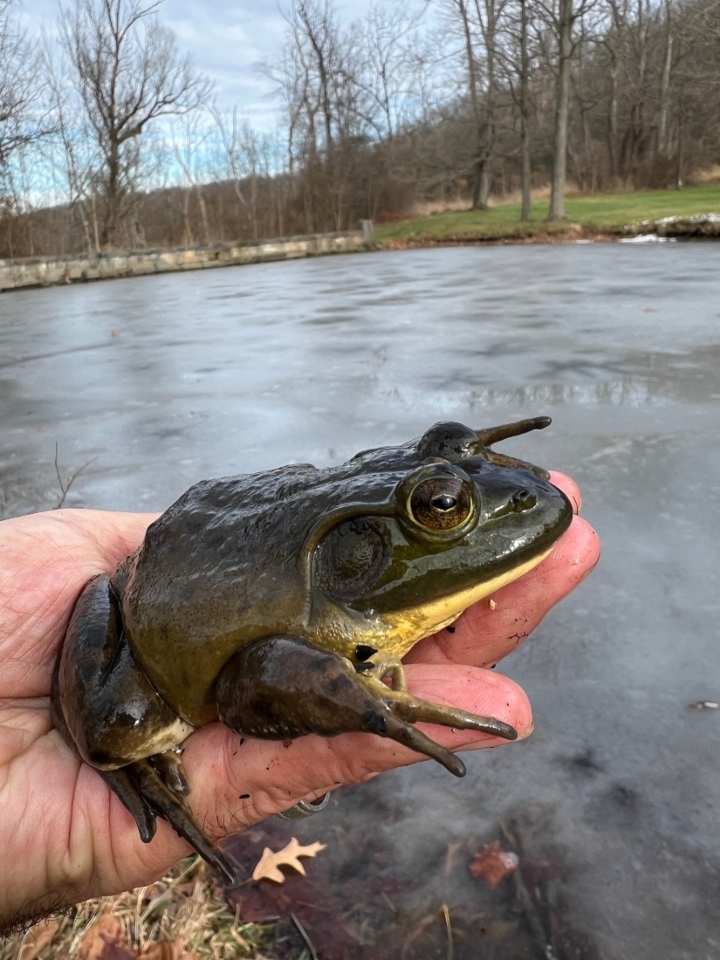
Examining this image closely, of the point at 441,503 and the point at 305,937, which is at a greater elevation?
the point at 441,503

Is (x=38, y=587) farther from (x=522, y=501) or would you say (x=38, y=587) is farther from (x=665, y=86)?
(x=665, y=86)

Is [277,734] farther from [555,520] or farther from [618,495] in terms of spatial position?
[618,495]

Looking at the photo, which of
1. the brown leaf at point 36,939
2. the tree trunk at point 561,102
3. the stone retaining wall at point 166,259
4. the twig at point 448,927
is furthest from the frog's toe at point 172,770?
the tree trunk at point 561,102

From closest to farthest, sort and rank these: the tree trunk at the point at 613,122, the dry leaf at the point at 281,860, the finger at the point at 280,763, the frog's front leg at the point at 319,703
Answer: the frog's front leg at the point at 319,703
the finger at the point at 280,763
the dry leaf at the point at 281,860
the tree trunk at the point at 613,122

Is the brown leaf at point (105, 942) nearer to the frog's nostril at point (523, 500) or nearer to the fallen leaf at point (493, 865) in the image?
the fallen leaf at point (493, 865)

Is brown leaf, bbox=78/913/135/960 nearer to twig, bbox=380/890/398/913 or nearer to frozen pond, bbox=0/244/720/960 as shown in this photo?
frozen pond, bbox=0/244/720/960

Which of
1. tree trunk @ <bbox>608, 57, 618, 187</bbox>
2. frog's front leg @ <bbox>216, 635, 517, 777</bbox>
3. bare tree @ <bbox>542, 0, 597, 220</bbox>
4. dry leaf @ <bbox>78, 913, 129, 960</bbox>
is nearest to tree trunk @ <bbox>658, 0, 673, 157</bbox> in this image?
tree trunk @ <bbox>608, 57, 618, 187</bbox>

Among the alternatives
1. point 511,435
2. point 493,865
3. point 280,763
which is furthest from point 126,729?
point 511,435
